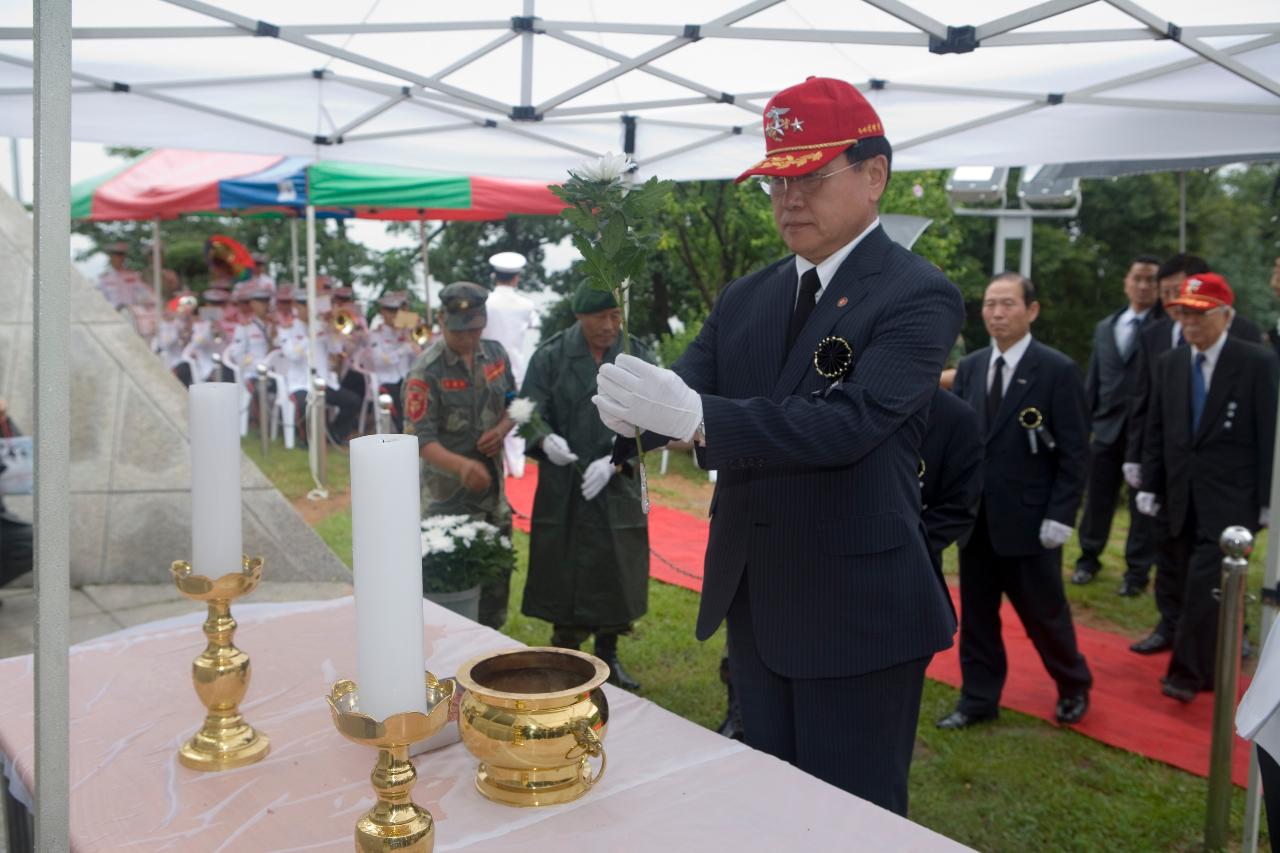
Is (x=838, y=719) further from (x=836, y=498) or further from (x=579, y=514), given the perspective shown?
(x=579, y=514)

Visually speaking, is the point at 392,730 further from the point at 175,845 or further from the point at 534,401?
the point at 534,401

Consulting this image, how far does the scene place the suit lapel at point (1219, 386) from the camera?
4.71 metres

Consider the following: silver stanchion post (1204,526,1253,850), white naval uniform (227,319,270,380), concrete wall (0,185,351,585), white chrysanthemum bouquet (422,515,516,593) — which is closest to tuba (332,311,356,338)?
white naval uniform (227,319,270,380)

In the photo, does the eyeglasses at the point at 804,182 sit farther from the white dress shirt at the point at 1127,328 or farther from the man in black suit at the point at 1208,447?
the white dress shirt at the point at 1127,328

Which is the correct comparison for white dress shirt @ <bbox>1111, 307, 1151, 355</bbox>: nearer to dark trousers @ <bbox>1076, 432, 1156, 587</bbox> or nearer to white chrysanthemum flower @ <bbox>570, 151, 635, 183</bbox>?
dark trousers @ <bbox>1076, 432, 1156, 587</bbox>

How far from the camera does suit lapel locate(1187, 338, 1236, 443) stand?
15.5ft

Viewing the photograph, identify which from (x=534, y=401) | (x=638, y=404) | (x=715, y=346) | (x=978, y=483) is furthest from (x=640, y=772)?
(x=534, y=401)

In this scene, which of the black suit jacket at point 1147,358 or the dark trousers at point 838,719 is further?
the black suit jacket at point 1147,358

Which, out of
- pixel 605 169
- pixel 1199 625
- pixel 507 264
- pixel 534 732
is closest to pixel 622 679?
pixel 1199 625

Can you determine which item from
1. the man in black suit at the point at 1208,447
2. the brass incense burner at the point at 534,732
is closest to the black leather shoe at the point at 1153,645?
the man in black suit at the point at 1208,447

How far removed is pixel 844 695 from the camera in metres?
1.96

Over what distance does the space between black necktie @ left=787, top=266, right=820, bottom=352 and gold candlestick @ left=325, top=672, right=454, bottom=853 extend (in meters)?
1.17

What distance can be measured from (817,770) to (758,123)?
12.5ft

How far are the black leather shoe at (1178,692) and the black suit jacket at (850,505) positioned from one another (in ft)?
10.5
